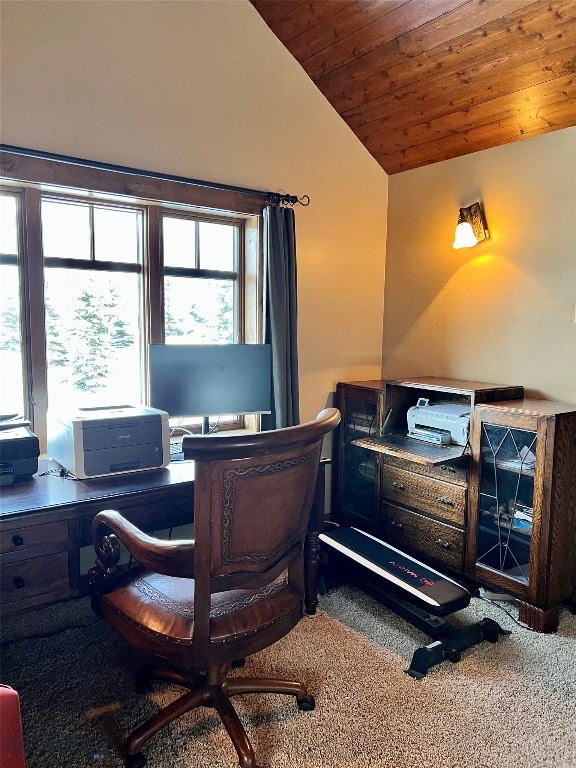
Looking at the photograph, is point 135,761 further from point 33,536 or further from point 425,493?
point 425,493

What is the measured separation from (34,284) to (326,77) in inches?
80.1

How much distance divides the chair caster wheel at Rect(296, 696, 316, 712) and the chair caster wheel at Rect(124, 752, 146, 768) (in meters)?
0.53

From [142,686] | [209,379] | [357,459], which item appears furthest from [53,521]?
[357,459]

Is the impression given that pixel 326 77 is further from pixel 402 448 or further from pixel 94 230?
pixel 402 448

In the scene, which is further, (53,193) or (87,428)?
(53,193)

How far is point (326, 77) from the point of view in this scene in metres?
3.07

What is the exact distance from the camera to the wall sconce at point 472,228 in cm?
295

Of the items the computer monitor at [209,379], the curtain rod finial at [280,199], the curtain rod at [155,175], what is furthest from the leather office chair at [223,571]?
the curtain rod finial at [280,199]

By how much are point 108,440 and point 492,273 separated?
223 cm

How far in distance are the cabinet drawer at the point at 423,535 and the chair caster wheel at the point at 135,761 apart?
171cm

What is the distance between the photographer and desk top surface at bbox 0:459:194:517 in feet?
5.85

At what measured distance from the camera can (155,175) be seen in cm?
262

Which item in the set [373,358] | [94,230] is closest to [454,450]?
[373,358]

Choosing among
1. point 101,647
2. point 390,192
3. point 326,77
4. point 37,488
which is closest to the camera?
point 37,488
